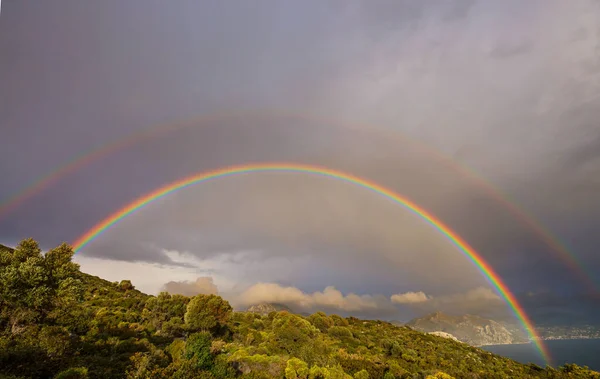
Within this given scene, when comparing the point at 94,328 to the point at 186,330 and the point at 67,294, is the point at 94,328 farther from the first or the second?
the point at 186,330

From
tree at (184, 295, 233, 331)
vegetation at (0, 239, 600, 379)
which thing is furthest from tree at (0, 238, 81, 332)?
tree at (184, 295, 233, 331)

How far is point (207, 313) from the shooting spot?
5288 cm

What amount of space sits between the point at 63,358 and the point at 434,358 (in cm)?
5752

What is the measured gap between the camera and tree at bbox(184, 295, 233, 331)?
51406mm

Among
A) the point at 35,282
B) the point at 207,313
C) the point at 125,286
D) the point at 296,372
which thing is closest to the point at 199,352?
the point at 296,372

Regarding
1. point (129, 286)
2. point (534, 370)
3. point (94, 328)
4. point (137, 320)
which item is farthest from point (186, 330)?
point (534, 370)

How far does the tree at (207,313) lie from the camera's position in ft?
169

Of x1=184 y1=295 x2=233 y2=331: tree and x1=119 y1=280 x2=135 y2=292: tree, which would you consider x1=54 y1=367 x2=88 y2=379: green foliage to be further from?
x1=119 y1=280 x2=135 y2=292: tree

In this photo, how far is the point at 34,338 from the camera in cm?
2108

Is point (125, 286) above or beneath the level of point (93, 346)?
above

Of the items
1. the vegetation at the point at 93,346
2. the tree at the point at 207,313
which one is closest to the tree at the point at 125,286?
the vegetation at the point at 93,346

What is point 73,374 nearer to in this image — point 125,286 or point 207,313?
point 207,313

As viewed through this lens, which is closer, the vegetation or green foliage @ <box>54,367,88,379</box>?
green foliage @ <box>54,367,88,379</box>

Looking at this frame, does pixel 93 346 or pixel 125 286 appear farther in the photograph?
pixel 125 286
